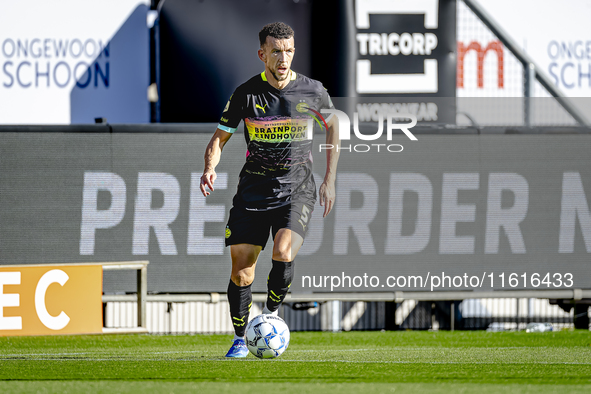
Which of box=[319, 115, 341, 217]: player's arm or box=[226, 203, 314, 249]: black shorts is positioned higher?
box=[319, 115, 341, 217]: player's arm

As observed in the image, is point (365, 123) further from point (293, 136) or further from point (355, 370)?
point (355, 370)

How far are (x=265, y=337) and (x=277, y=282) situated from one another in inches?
22.9

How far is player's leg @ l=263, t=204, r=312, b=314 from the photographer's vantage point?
6148 millimetres

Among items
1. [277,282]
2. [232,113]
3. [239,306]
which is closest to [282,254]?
[277,282]

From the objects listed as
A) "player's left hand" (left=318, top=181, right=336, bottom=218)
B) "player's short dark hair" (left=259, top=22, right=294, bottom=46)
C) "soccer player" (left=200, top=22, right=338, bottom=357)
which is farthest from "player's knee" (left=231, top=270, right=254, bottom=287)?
"player's short dark hair" (left=259, top=22, right=294, bottom=46)

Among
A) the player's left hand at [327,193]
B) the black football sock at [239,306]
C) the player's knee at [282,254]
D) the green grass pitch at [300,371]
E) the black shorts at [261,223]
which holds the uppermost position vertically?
the player's left hand at [327,193]

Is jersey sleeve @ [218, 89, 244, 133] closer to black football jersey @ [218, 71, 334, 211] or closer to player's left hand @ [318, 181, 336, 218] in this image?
black football jersey @ [218, 71, 334, 211]

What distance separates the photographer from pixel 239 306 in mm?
6305

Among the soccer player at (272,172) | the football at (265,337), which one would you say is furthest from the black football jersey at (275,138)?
the football at (265,337)

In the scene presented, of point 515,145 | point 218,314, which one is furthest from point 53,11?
point 515,145

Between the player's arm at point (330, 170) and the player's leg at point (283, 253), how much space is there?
0.47m

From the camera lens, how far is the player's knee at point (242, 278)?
6.27m

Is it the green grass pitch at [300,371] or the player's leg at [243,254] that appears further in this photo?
the player's leg at [243,254]

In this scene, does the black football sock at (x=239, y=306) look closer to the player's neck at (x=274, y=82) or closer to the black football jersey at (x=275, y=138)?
the black football jersey at (x=275, y=138)
